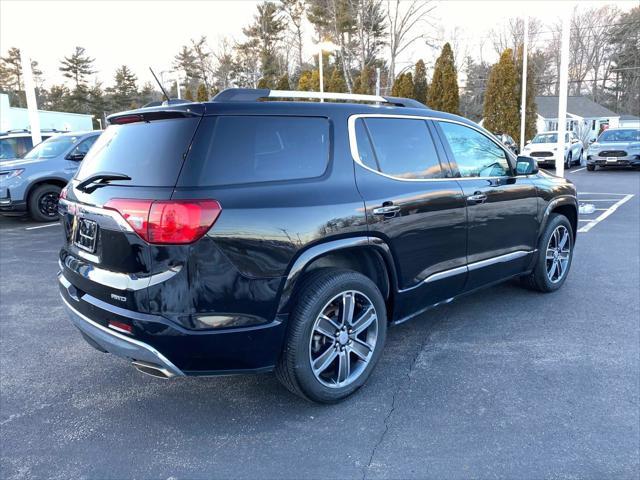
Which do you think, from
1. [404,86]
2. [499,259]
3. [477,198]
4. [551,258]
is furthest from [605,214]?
[404,86]

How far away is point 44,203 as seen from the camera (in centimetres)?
1020

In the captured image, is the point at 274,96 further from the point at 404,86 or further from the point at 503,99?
the point at 404,86

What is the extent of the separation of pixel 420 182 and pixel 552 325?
1.89 m

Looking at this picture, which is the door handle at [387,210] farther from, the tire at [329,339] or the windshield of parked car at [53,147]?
the windshield of parked car at [53,147]

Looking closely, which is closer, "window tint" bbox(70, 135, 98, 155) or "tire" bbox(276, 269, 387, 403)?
"tire" bbox(276, 269, 387, 403)

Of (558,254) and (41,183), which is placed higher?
(41,183)

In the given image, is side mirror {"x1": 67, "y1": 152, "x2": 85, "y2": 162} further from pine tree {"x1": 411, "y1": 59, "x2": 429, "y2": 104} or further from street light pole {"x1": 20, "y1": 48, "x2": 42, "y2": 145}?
pine tree {"x1": 411, "y1": 59, "x2": 429, "y2": 104}

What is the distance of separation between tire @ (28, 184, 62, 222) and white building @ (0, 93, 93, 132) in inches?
946

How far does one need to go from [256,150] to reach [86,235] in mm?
1135

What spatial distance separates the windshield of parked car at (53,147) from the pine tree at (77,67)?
189ft

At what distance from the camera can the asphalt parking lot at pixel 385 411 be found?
256cm

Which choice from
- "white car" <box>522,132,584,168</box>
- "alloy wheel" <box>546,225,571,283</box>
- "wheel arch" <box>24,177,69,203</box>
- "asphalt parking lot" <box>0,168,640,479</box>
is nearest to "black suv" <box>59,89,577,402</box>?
"asphalt parking lot" <box>0,168,640,479</box>

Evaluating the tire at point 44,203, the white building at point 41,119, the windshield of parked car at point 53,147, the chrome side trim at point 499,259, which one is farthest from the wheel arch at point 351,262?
the white building at point 41,119

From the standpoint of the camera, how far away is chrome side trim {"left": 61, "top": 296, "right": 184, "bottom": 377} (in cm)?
258
